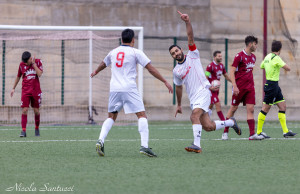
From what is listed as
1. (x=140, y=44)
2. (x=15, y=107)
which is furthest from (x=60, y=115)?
(x=140, y=44)

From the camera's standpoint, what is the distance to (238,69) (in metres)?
11.7

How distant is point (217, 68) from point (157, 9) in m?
8.71

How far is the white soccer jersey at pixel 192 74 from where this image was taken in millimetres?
9148

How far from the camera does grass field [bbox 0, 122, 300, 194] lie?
5.94m

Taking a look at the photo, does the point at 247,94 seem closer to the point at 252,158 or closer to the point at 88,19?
the point at 252,158

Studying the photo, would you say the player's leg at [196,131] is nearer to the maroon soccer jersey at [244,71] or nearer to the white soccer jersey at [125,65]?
the white soccer jersey at [125,65]

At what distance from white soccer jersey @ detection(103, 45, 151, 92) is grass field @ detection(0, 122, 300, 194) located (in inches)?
37.3

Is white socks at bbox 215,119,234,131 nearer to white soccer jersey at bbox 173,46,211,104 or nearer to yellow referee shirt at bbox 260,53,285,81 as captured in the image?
white soccer jersey at bbox 173,46,211,104

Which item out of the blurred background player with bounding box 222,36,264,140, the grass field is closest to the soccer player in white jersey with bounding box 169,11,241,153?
the grass field

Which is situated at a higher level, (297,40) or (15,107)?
(297,40)

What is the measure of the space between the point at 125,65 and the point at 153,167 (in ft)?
5.84

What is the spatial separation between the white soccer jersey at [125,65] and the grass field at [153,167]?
95 cm

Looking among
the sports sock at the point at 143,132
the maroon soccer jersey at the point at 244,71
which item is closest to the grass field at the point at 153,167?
the sports sock at the point at 143,132

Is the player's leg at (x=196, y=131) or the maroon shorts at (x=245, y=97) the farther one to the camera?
the maroon shorts at (x=245, y=97)
